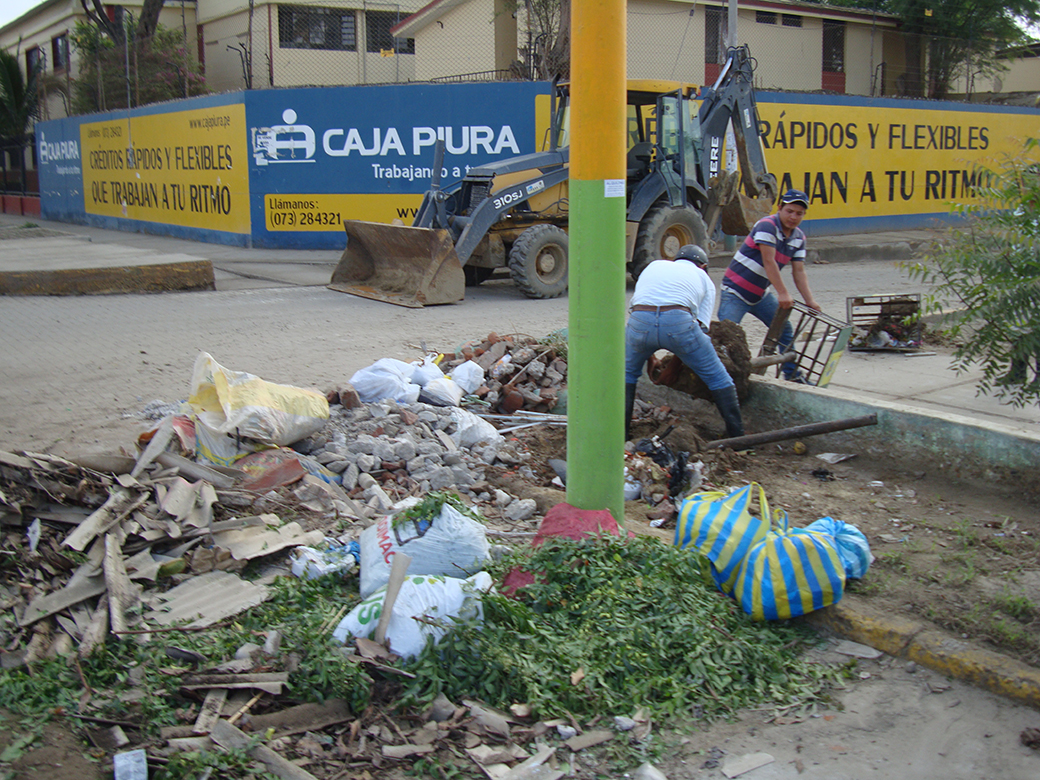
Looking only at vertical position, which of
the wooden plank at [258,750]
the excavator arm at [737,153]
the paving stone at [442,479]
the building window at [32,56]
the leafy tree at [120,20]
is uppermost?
the building window at [32,56]

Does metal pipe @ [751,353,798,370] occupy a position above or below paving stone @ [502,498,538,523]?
above

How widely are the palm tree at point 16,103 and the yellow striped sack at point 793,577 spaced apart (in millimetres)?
33867

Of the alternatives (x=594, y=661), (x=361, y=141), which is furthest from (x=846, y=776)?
(x=361, y=141)

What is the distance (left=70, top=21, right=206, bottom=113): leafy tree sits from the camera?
81.3 feet

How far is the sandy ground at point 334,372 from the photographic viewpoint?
3.04 metres

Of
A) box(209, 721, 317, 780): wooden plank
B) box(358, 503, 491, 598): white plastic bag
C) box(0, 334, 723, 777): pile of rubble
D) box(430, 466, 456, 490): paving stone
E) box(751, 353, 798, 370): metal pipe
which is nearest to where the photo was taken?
box(209, 721, 317, 780): wooden plank

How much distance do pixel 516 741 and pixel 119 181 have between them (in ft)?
80.1

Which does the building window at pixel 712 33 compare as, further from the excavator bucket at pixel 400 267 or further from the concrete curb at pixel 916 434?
the concrete curb at pixel 916 434

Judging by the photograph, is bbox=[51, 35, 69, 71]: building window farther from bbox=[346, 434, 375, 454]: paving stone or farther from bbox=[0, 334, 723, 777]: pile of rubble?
bbox=[346, 434, 375, 454]: paving stone

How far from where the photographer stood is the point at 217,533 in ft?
14.0

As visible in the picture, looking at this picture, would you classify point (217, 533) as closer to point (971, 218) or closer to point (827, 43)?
point (971, 218)

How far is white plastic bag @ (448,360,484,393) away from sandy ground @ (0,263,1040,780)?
3.82ft

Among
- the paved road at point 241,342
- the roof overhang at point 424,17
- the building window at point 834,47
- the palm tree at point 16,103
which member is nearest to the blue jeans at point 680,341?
the paved road at point 241,342

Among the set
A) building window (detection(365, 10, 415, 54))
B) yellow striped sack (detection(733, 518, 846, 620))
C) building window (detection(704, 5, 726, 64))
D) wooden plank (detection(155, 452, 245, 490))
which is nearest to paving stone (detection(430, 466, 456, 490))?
wooden plank (detection(155, 452, 245, 490))
